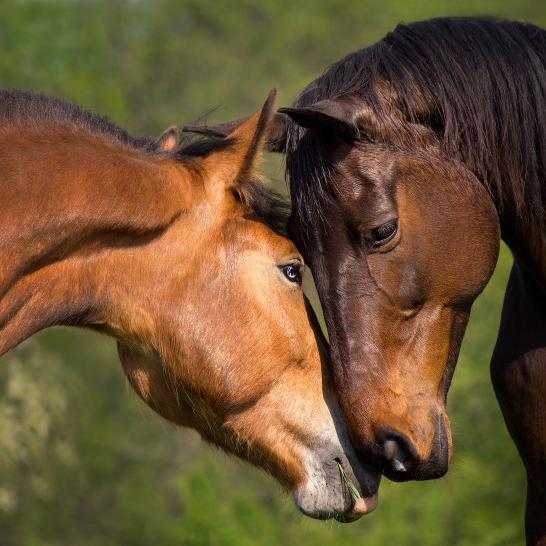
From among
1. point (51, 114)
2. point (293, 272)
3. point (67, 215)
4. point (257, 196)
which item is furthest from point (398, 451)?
point (51, 114)

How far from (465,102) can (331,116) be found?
60 centimetres

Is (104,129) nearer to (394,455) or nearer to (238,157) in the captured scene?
(238,157)

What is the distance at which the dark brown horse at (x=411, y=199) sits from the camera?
14.0 ft

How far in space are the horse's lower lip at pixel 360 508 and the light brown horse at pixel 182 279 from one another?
1 cm

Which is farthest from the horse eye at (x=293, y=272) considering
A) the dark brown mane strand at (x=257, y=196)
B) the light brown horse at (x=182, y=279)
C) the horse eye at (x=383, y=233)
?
the horse eye at (x=383, y=233)

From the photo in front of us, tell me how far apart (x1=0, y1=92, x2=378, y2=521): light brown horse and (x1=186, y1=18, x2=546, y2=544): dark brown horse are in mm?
209

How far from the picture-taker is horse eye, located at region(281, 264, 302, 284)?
4473mm

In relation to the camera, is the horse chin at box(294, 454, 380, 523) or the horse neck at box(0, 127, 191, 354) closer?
the horse neck at box(0, 127, 191, 354)

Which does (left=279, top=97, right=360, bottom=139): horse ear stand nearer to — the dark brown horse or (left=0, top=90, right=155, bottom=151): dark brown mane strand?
the dark brown horse

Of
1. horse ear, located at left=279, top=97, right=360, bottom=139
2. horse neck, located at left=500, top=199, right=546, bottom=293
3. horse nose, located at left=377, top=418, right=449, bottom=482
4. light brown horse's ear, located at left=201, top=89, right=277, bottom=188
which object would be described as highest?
horse ear, located at left=279, top=97, right=360, bottom=139

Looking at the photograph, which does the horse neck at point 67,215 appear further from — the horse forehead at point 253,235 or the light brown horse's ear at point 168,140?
the light brown horse's ear at point 168,140

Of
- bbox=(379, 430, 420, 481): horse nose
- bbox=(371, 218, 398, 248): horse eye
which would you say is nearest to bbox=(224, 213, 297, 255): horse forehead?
bbox=(371, 218, 398, 248): horse eye

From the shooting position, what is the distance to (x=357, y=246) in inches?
169

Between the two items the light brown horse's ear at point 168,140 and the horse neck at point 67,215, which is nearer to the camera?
the horse neck at point 67,215
